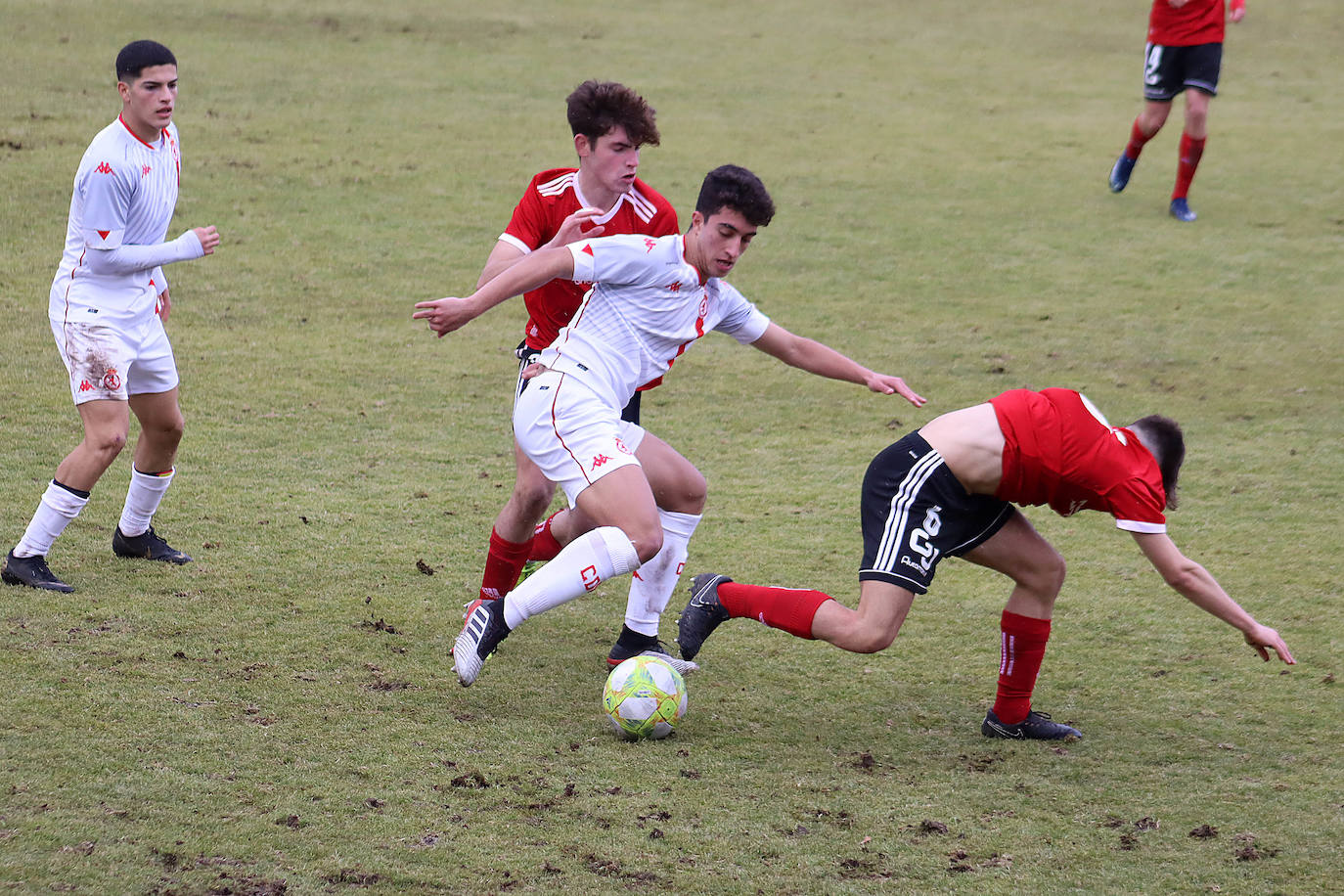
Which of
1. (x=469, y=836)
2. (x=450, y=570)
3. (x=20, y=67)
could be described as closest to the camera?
(x=469, y=836)

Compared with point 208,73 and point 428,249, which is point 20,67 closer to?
point 208,73

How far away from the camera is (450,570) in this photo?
6.25m

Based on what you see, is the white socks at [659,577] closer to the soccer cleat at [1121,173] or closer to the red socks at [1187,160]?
the red socks at [1187,160]

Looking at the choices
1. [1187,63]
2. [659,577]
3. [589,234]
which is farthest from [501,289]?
[1187,63]

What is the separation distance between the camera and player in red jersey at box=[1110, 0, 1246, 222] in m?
12.0

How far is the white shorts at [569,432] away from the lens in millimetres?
4879

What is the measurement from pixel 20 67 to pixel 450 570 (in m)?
10.9

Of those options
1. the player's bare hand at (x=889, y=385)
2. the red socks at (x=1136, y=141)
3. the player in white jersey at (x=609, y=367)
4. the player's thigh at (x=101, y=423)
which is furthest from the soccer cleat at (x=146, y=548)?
the red socks at (x=1136, y=141)

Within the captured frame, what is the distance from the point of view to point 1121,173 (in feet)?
43.3

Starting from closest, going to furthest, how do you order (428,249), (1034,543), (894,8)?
(1034,543)
(428,249)
(894,8)

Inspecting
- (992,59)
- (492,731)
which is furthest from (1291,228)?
(492,731)

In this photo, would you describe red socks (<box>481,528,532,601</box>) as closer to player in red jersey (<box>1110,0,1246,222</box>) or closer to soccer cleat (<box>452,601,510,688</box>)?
soccer cleat (<box>452,601,510,688</box>)

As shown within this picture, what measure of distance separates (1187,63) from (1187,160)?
0.89 meters

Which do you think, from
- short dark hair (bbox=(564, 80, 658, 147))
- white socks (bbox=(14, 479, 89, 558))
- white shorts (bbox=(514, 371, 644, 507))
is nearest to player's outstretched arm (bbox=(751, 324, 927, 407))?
white shorts (bbox=(514, 371, 644, 507))
